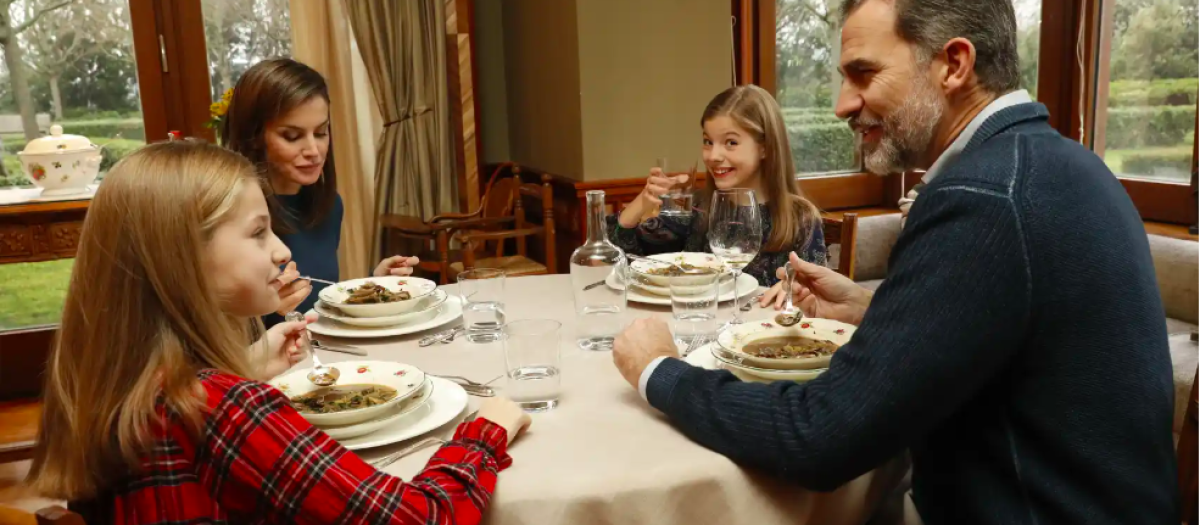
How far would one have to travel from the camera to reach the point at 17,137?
4.13 m

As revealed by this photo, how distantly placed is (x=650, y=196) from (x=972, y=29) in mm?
1476

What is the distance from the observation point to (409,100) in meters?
4.65

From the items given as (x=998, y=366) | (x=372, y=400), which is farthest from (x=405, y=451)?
(x=998, y=366)

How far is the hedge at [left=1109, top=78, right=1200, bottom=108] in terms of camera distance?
346cm

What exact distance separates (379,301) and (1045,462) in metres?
1.24

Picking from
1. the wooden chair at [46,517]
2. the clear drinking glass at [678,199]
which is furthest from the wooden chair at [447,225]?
the wooden chair at [46,517]

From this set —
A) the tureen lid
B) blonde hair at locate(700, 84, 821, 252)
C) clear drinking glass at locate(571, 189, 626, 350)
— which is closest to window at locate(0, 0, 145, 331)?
the tureen lid

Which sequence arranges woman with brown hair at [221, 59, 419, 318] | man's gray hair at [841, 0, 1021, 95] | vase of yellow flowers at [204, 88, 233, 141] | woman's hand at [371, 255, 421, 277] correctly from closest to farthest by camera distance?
1. man's gray hair at [841, 0, 1021, 95]
2. woman's hand at [371, 255, 421, 277]
3. woman with brown hair at [221, 59, 419, 318]
4. vase of yellow flowers at [204, 88, 233, 141]

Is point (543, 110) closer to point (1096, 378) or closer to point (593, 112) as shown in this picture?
point (593, 112)

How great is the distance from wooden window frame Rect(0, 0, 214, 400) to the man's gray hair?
3870mm

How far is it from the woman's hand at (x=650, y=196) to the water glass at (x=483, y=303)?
100cm

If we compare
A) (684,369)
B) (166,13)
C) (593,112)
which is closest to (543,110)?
(593,112)

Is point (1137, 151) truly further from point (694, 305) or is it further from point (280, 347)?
point (280, 347)

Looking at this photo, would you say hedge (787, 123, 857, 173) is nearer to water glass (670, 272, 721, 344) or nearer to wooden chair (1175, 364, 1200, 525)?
A: water glass (670, 272, 721, 344)
